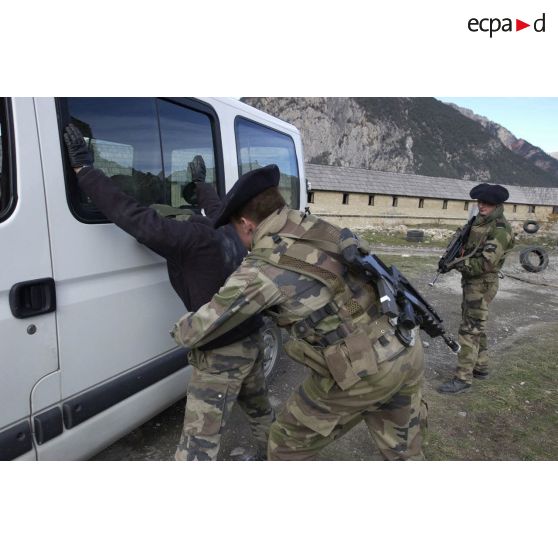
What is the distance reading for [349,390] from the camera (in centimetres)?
182

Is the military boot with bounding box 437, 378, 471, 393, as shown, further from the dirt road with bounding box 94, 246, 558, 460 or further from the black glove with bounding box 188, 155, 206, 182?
the black glove with bounding box 188, 155, 206, 182

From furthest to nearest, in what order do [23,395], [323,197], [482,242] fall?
[323,197]
[482,242]
[23,395]

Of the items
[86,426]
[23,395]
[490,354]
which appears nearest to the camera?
[23,395]

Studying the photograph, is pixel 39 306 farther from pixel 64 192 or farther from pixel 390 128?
pixel 390 128

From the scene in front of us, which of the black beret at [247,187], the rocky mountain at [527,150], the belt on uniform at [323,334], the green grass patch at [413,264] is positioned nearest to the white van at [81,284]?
the black beret at [247,187]

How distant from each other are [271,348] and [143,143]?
2076 millimetres

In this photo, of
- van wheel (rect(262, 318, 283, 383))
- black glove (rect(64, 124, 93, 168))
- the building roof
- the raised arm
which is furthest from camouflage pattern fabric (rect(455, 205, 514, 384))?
the building roof

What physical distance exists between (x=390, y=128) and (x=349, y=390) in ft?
245

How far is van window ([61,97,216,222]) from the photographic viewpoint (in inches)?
76.7

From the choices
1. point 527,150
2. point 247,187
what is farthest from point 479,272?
point 527,150

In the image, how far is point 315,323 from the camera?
5.67ft

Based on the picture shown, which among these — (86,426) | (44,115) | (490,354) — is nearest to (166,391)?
(86,426)

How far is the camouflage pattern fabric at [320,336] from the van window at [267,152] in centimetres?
168

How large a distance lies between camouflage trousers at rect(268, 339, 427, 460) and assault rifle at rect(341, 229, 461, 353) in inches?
5.2
